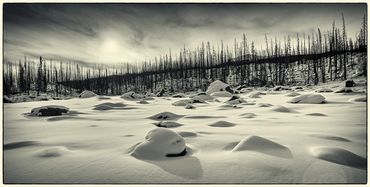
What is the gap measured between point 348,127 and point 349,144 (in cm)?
115

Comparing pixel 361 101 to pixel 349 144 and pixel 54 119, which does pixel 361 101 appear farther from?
pixel 54 119

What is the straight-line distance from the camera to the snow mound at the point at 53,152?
225 cm

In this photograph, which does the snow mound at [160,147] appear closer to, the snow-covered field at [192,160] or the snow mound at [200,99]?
the snow-covered field at [192,160]

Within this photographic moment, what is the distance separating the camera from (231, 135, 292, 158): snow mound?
215cm

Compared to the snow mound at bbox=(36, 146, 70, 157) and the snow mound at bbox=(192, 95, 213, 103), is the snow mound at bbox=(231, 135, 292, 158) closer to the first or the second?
the snow mound at bbox=(36, 146, 70, 157)

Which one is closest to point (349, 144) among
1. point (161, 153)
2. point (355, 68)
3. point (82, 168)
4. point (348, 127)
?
point (348, 127)

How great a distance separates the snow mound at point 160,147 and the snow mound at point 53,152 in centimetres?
95

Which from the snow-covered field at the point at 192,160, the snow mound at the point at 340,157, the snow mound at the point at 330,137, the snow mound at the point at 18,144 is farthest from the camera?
the snow mound at the point at 330,137

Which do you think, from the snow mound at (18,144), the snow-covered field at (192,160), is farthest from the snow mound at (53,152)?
the snow mound at (18,144)

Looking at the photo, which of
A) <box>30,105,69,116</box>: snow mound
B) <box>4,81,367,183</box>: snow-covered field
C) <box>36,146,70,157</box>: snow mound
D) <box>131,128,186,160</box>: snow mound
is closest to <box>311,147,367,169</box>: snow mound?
<box>4,81,367,183</box>: snow-covered field

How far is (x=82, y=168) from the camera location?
6.11ft

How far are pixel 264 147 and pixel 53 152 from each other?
8.75ft

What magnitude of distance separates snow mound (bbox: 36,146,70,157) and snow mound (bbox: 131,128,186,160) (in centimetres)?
95

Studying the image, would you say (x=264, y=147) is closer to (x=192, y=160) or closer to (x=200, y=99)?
(x=192, y=160)
